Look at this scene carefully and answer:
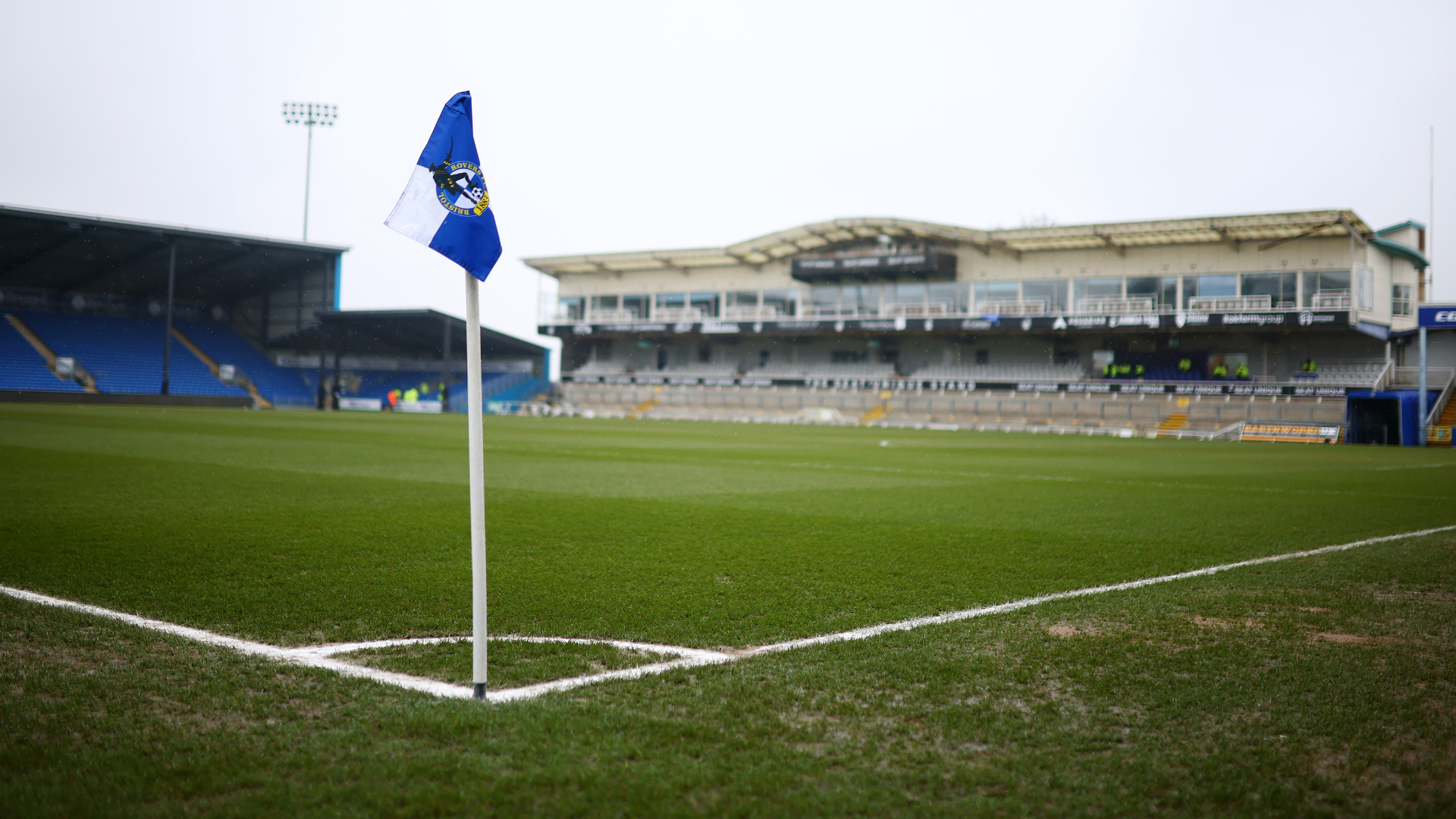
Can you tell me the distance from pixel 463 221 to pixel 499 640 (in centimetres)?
222

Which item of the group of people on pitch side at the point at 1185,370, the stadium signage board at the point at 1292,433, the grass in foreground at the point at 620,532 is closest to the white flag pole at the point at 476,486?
the grass in foreground at the point at 620,532

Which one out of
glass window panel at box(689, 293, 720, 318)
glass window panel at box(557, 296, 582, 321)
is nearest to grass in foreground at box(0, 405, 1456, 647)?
glass window panel at box(689, 293, 720, 318)

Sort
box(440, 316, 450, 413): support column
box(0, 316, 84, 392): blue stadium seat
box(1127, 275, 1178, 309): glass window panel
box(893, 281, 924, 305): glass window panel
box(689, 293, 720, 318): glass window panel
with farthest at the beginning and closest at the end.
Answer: box(689, 293, 720, 318): glass window panel, box(893, 281, 924, 305): glass window panel, box(440, 316, 450, 413): support column, box(1127, 275, 1178, 309): glass window panel, box(0, 316, 84, 392): blue stadium seat

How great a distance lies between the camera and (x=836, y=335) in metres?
66.7

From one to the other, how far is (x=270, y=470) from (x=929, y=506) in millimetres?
10199

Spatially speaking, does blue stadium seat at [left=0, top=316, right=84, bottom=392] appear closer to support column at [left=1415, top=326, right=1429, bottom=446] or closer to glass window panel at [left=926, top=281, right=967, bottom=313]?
glass window panel at [left=926, top=281, right=967, bottom=313]

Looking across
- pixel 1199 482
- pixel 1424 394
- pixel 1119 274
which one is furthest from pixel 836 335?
pixel 1199 482

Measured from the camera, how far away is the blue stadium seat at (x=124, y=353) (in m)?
57.8

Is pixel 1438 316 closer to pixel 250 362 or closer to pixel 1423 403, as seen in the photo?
pixel 1423 403

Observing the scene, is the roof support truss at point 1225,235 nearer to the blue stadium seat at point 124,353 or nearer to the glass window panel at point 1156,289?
the glass window panel at point 1156,289

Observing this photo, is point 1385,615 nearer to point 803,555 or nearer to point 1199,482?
point 803,555

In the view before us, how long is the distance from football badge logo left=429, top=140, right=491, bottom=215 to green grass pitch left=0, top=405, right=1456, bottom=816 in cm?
213

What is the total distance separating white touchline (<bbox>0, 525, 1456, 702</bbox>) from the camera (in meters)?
4.22

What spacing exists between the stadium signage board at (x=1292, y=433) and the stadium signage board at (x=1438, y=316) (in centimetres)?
556
